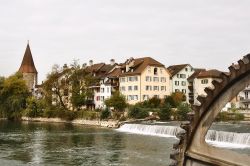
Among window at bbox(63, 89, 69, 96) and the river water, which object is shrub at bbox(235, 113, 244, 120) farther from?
window at bbox(63, 89, 69, 96)

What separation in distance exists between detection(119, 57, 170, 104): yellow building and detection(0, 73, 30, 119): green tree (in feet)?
63.3

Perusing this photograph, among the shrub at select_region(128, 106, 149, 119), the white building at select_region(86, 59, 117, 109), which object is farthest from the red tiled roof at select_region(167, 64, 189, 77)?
the shrub at select_region(128, 106, 149, 119)

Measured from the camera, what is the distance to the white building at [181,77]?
8282 cm

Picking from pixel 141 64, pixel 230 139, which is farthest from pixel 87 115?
pixel 230 139

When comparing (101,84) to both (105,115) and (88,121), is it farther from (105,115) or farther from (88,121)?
(105,115)

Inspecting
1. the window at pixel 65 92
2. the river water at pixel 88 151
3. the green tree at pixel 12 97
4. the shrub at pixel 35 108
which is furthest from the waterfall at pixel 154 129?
the green tree at pixel 12 97

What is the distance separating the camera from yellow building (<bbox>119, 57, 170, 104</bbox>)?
76438 mm

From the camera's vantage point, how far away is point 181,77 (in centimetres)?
8456

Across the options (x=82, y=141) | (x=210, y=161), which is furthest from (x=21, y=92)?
(x=210, y=161)

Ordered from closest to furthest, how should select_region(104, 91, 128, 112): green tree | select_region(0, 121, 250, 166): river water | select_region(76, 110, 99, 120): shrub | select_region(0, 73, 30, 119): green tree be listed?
select_region(0, 121, 250, 166): river water < select_region(76, 110, 99, 120): shrub < select_region(104, 91, 128, 112): green tree < select_region(0, 73, 30, 119): green tree

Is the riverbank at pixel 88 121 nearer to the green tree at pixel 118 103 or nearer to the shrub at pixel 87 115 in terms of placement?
the shrub at pixel 87 115

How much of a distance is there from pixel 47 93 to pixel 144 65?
17.4 meters

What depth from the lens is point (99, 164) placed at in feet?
84.6

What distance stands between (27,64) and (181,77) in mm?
44882
